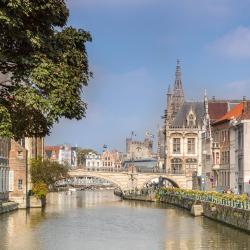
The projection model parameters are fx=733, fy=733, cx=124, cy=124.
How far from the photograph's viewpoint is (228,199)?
55188 mm

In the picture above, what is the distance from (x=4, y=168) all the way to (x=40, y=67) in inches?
2254

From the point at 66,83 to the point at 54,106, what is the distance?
2.38 ft

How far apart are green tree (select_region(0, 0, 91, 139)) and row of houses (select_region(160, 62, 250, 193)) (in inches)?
2139

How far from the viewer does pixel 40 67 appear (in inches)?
787

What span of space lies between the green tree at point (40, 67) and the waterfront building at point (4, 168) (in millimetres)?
52575

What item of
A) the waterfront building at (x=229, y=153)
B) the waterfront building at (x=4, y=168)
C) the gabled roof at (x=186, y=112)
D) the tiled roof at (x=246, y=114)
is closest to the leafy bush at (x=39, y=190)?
the waterfront building at (x=4, y=168)

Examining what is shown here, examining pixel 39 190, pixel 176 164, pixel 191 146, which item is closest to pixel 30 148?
pixel 39 190

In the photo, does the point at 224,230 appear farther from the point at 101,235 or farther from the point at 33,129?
the point at 33,129

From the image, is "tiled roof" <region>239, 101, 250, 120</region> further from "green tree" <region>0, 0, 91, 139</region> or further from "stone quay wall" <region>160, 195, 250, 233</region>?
"green tree" <region>0, 0, 91, 139</region>

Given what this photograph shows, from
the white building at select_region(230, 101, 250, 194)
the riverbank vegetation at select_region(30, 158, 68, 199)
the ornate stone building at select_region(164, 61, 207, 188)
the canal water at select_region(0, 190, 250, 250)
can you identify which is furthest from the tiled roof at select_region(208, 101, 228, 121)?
the canal water at select_region(0, 190, 250, 250)

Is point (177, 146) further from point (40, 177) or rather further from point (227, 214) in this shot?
point (227, 214)

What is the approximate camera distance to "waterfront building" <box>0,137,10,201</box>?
73.6m

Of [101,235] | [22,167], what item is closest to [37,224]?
[101,235]

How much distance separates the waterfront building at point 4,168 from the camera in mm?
73625
